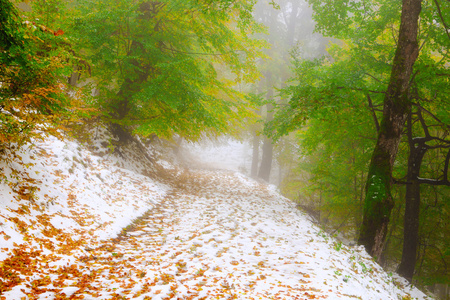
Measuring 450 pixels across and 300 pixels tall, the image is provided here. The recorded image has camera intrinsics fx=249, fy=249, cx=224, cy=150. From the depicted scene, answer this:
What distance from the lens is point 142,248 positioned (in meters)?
4.88

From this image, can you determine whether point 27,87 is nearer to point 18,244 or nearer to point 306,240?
point 18,244

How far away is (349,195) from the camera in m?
11.1

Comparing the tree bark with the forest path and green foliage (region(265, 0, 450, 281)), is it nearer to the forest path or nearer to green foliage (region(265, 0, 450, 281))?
green foliage (region(265, 0, 450, 281))

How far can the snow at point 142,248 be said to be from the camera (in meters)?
Result: 3.41

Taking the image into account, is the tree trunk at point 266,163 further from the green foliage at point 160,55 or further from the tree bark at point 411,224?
the tree bark at point 411,224

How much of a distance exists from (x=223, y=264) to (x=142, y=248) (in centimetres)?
165

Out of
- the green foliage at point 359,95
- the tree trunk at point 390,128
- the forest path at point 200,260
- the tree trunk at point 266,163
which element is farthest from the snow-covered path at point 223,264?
the tree trunk at point 266,163

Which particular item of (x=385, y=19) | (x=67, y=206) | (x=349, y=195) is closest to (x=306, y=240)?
(x=67, y=206)

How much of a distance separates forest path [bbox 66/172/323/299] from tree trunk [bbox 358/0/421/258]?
1883 millimetres

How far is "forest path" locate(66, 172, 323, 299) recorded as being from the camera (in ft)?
11.2

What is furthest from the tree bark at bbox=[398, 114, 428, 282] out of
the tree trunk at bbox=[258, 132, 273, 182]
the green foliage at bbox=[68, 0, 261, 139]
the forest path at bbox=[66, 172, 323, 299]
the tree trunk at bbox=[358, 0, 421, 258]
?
the tree trunk at bbox=[258, 132, 273, 182]

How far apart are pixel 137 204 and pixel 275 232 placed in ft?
13.0

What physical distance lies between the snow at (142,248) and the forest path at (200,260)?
2 cm

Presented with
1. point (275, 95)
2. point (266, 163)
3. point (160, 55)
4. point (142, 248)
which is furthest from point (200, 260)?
point (266, 163)
